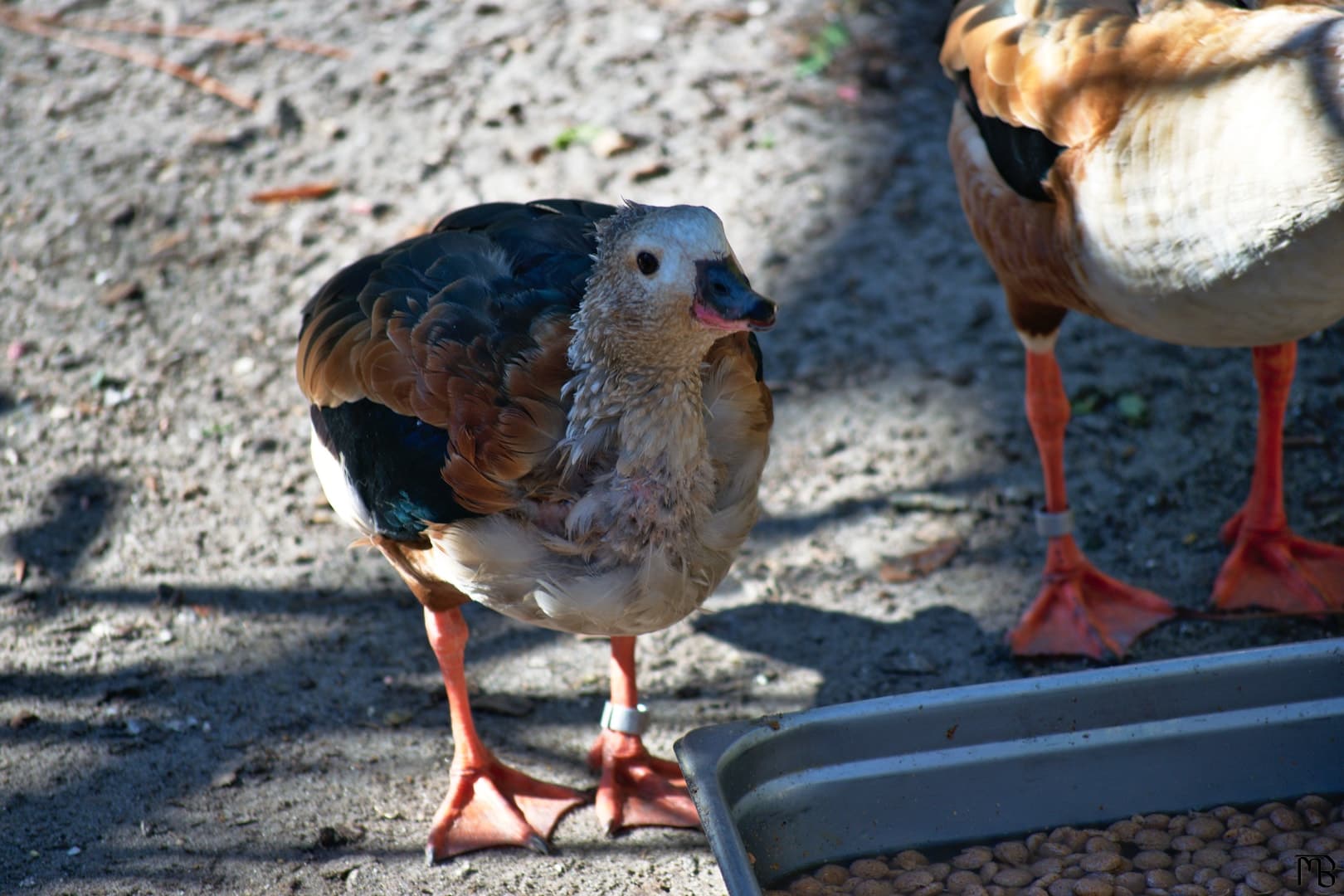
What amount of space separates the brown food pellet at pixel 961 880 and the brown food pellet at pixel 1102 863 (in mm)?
248

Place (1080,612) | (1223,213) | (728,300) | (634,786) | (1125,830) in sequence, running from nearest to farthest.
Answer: (728,300), (1223,213), (1125,830), (634,786), (1080,612)

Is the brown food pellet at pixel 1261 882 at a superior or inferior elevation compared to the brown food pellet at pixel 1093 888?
inferior

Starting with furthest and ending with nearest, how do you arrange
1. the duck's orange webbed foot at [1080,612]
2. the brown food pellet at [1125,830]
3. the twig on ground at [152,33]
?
the twig on ground at [152,33], the duck's orange webbed foot at [1080,612], the brown food pellet at [1125,830]

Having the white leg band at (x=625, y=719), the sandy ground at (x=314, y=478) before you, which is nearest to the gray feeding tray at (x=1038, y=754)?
the sandy ground at (x=314, y=478)

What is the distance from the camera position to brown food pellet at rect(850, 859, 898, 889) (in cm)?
287

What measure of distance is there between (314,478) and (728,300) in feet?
8.45

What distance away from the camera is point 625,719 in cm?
344

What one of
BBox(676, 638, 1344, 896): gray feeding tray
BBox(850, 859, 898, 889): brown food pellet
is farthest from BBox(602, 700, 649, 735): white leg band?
BBox(850, 859, 898, 889): brown food pellet

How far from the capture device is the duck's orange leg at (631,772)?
3.34 m

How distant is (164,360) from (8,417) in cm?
59

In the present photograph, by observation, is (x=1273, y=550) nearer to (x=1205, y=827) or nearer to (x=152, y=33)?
(x=1205, y=827)

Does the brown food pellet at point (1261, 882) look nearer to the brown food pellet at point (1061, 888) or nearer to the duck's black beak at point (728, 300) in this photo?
the brown food pellet at point (1061, 888)

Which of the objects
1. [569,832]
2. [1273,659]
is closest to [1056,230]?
[1273,659]

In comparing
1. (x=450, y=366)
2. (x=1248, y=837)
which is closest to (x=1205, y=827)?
(x=1248, y=837)
